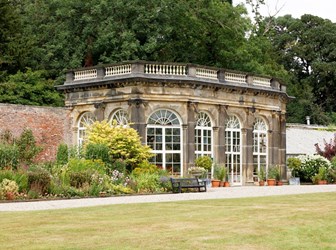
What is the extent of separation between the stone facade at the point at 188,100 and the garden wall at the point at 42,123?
54 cm

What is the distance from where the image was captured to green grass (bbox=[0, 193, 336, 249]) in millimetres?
9875

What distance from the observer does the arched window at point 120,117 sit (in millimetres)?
31069

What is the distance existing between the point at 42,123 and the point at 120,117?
4.20 metres

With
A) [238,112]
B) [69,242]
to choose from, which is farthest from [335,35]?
[69,242]

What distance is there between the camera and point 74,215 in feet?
47.0

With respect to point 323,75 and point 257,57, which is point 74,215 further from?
point 323,75

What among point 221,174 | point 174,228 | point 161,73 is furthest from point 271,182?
point 174,228

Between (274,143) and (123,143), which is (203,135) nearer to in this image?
(274,143)

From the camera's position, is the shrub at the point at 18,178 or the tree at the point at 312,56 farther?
the tree at the point at 312,56

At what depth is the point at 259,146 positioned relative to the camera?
114 feet

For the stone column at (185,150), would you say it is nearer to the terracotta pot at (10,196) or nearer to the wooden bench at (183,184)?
the wooden bench at (183,184)

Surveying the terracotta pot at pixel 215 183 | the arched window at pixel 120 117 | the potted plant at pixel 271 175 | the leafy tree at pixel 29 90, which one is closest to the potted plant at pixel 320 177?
the potted plant at pixel 271 175

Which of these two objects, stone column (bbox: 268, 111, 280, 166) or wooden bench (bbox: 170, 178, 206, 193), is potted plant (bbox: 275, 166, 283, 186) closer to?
stone column (bbox: 268, 111, 280, 166)

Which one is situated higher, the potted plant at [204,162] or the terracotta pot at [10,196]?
the potted plant at [204,162]
